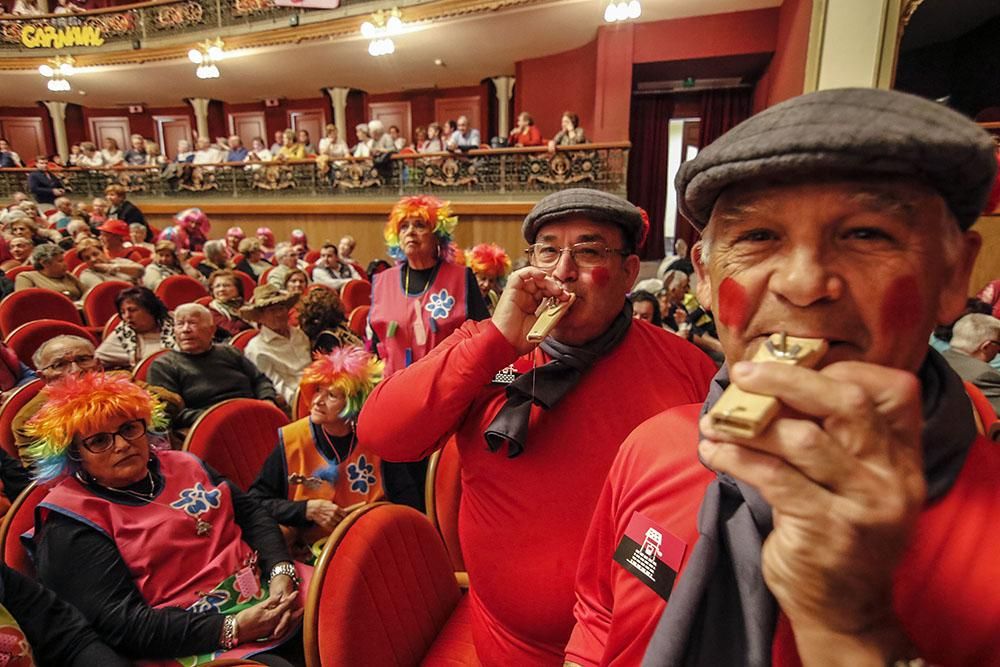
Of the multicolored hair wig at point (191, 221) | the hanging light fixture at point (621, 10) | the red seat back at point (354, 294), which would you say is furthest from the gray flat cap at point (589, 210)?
the multicolored hair wig at point (191, 221)

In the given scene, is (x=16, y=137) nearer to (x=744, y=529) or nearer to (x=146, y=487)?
(x=146, y=487)

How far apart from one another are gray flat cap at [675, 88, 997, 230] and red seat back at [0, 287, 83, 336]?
14.5ft

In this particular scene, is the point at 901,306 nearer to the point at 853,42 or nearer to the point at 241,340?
the point at 241,340

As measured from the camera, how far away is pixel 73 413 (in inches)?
58.8

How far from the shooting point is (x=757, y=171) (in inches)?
20.5

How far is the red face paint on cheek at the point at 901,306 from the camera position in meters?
0.50

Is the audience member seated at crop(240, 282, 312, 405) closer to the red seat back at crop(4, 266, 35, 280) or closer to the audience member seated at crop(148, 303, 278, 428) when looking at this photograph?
the audience member seated at crop(148, 303, 278, 428)

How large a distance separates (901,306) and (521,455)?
2.50 ft

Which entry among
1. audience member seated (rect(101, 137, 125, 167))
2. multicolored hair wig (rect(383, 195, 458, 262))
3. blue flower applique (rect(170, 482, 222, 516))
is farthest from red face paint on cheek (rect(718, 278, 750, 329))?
audience member seated (rect(101, 137, 125, 167))

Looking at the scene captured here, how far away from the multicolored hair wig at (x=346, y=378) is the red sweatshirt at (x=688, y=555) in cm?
133

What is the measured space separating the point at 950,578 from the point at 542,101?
1045 cm

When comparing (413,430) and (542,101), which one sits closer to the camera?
(413,430)

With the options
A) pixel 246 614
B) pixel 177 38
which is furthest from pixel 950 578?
pixel 177 38

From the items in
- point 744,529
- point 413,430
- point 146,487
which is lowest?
point 146,487
